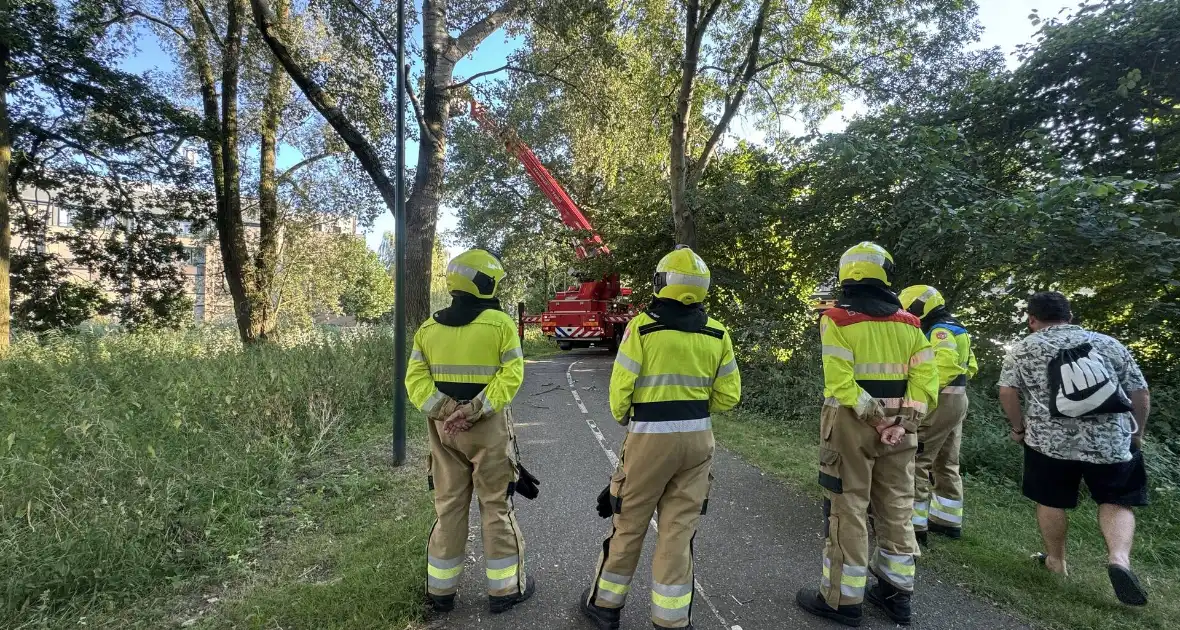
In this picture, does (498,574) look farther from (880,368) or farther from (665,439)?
(880,368)

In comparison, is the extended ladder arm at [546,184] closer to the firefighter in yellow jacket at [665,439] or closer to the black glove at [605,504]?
the firefighter in yellow jacket at [665,439]

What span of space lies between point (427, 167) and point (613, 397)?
8.69 m

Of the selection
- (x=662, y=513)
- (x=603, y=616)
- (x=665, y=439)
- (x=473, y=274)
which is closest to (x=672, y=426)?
(x=665, y=439)

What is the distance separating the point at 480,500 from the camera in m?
2.88

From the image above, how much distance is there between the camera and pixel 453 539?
283 cm

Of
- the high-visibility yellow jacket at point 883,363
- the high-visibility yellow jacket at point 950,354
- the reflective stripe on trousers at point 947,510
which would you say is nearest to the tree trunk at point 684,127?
the high-visibility yellow jacket at point 950,354

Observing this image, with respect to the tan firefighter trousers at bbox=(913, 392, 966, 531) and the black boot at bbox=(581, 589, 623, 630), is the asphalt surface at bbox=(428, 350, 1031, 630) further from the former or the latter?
the tan firefighter trousers at bbox=(913, 392, 966, 531)

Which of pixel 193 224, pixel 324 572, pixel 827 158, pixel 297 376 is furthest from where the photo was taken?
pixel 193 224

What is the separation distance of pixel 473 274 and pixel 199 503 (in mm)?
2761

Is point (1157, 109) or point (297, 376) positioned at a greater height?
point (1157, 109)

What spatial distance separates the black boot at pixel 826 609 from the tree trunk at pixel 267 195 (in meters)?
12.0

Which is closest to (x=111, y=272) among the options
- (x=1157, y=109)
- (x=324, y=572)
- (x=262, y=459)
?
(x=262, y=459)

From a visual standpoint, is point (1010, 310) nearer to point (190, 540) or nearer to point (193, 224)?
point (190, 540)

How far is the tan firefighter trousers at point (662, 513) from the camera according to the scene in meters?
2.52
